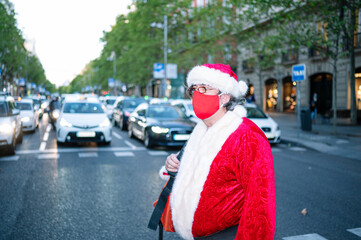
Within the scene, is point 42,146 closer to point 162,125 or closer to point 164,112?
point 162,125

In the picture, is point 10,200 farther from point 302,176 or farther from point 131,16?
point 131,16

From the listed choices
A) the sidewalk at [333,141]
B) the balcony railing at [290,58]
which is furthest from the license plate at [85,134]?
the balcony railing at [290,58]

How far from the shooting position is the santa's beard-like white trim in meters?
2.01

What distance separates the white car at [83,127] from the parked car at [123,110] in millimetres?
5030

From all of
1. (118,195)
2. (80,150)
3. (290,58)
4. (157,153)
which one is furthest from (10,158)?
(290,58)

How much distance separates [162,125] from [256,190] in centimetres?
983

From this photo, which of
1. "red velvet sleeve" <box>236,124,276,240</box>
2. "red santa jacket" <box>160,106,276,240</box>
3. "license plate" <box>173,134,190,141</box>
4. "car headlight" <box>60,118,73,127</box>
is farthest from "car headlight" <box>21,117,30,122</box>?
"red velvet sleeve" <box>236,124,276,240</box>

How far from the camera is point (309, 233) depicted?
171 inches

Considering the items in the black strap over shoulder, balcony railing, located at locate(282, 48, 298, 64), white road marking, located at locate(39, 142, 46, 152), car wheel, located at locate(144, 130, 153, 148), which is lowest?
white road marking, located at locate(39, 142, 46, 152)

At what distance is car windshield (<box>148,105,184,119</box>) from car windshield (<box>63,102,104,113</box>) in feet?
5.97

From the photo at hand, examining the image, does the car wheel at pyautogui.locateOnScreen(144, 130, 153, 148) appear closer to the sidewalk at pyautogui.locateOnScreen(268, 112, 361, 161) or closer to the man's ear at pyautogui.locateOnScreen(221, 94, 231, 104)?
the sidewalk at pyautogui.locateOnScreen(268, 112, 361, 161)

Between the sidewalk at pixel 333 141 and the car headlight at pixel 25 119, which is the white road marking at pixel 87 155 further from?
the sidewalk at pixel 333 141

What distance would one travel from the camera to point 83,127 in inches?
467

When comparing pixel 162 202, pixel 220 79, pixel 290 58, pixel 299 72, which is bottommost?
pixel 162 202
